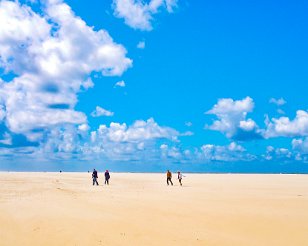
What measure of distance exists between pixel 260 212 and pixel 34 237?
11555 millimetres

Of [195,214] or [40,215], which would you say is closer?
[40,215]

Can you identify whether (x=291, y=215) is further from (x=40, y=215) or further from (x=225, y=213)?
(x=40, y=215)

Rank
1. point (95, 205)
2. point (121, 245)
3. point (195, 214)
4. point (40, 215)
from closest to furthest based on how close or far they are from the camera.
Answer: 1. point (121, 245)
2. point (40, 215)
3. point (195, 214)
4. point (95, 205)

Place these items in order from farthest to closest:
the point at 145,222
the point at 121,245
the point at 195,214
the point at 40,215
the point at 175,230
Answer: the point at 195,214
the point at 40,215
the point at 145,222
the point at 175,230
the point at 121,245

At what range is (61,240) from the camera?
12.1 metres

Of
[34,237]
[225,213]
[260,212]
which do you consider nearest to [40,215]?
[34,237]

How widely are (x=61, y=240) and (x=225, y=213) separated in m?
9.12

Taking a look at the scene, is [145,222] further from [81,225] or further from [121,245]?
[121,245]

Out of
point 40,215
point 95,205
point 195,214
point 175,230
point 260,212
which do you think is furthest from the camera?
point 95,205

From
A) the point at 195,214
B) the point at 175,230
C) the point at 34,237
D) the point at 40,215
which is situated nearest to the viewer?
the point at 34,237

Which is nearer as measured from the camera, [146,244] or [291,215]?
[146,244]

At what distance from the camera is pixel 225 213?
18469mm

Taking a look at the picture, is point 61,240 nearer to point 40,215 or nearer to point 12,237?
point 12,237

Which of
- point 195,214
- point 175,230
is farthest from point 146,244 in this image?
point 195,214
